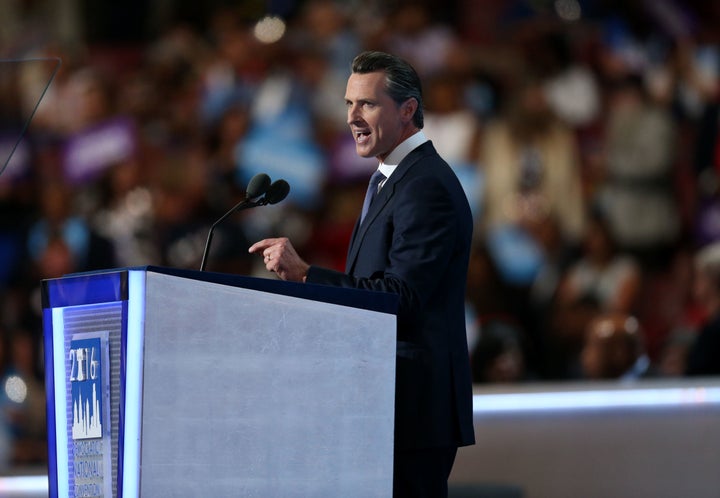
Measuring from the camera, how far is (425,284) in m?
2.54

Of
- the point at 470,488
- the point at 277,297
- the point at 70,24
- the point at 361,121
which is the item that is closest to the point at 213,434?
the point at 277,297

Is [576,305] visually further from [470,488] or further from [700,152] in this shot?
[470,488]

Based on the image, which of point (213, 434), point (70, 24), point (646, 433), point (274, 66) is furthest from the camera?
point (70, 24)

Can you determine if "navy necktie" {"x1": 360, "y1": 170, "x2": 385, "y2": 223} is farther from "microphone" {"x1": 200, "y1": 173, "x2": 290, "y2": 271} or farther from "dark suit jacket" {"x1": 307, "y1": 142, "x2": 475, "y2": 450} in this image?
"microphone" {"x1": 200, "y1": 173, "x2": 290, "y2": 271}

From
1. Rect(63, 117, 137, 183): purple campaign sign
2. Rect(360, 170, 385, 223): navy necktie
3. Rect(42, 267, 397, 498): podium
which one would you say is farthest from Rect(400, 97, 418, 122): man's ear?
Rect(63, 117, 137, 183): purple campaign sign

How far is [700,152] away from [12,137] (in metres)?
4.04

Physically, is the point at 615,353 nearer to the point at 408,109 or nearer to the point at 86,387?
the point at 408,109

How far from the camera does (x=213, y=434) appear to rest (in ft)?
7.43

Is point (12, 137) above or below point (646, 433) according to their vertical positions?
above

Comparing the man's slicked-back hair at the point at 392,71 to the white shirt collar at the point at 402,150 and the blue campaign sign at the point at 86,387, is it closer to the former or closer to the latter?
the white shirt collar at the point at 402,150

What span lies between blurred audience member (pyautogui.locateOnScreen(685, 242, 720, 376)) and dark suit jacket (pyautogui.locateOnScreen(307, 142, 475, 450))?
9.28 ft

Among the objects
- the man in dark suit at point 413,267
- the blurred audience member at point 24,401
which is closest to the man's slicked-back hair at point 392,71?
the man in dark suit at point 413,267

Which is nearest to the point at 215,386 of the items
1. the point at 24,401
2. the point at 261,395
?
the point at 261,395

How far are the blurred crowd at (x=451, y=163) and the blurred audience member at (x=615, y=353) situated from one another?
0.20 feet
